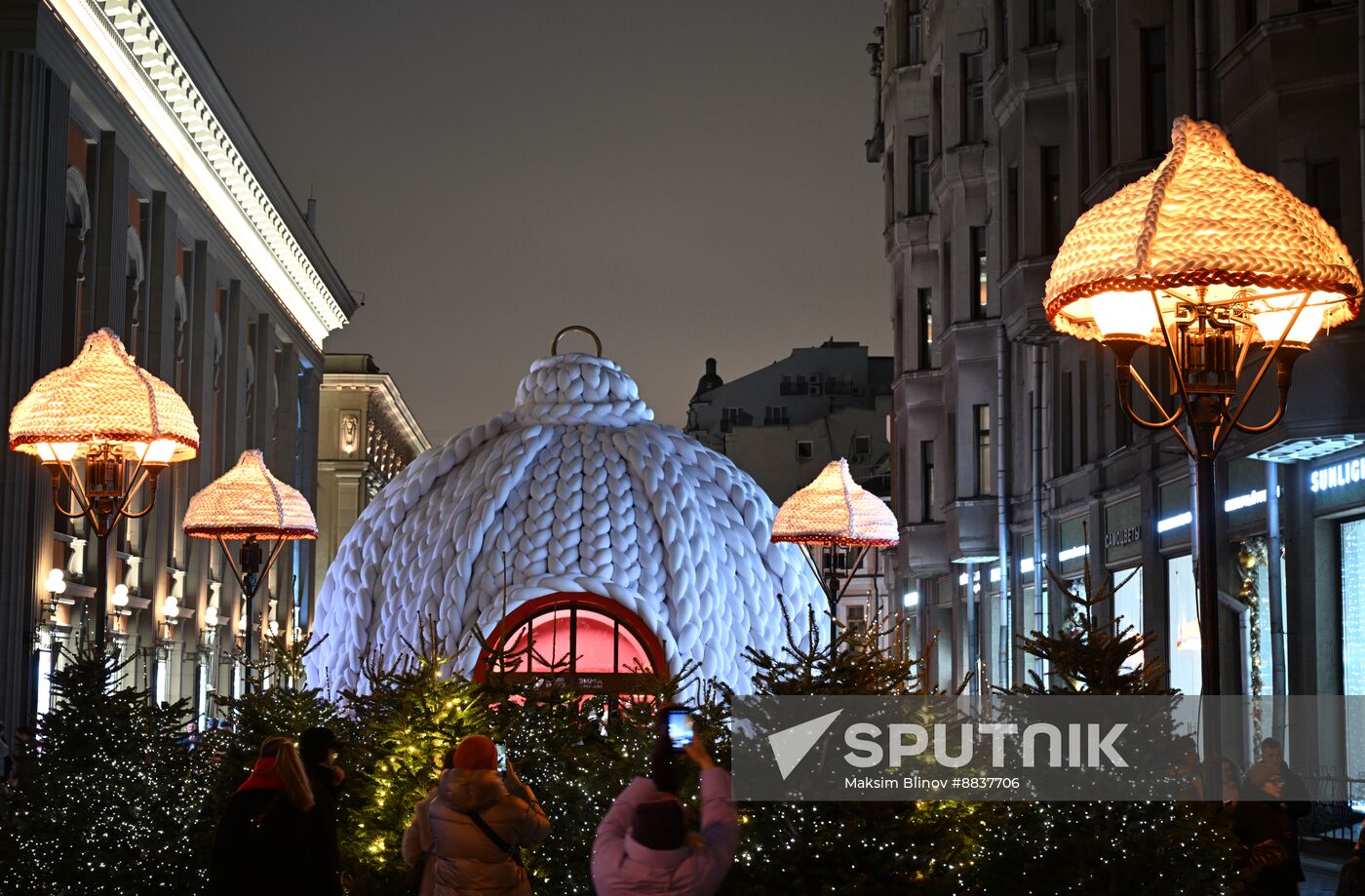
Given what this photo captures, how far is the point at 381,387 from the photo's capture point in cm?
8938

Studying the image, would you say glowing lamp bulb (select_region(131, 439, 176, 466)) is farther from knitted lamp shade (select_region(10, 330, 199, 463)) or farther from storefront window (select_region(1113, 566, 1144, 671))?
storefront window (select_region(1113, 566, 1144, 671))

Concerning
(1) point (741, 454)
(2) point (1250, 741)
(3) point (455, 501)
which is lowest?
(2) point (1250, 741)

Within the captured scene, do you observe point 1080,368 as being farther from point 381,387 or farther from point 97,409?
point 381,387

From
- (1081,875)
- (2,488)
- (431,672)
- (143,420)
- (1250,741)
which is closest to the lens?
(1081,875)

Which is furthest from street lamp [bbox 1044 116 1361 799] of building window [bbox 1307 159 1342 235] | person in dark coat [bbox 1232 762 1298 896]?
building window [bbox 1307 159 1342 235]

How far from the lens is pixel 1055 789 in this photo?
27.9 feet

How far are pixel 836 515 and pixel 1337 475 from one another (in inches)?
237

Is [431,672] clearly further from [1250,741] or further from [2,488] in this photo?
[2,488]

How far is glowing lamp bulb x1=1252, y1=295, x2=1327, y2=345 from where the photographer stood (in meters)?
9.55

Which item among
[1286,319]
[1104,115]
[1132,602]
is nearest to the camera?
[1286,319]

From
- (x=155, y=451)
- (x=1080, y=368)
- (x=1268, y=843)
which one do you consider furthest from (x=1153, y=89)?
(x=1268, y=843)

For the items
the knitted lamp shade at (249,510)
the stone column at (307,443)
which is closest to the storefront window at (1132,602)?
the knitted lamp shade at (249,510)

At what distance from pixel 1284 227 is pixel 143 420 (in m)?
9.30

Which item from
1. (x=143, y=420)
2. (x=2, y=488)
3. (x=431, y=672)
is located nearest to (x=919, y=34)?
Answer: (x=2, y=488)
